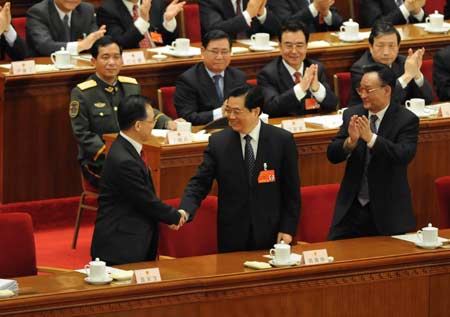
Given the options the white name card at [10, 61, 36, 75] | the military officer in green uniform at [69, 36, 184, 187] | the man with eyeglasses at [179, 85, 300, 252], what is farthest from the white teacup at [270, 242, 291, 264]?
the white name card at [10, 61, 36, 75]

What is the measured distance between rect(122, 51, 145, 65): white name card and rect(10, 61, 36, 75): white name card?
0.60 meters

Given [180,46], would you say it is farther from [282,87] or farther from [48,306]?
[48,306]

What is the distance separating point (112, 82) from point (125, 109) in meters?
1.77

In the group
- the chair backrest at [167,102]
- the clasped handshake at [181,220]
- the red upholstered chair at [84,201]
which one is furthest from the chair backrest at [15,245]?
the chair backrest at [167,102]

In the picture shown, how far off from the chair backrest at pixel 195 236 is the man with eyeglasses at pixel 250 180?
0.12m

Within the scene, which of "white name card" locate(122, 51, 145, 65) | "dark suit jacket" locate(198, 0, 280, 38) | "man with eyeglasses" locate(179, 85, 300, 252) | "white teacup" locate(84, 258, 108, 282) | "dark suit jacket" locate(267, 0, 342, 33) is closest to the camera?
"white teacup" locate(84, 258, 108, 282)

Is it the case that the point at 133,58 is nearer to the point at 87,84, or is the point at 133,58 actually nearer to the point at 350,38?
the point at 87,84

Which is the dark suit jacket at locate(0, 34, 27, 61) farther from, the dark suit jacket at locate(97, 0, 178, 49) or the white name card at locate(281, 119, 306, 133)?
the white name card at locate(281, 119, 306, 133)

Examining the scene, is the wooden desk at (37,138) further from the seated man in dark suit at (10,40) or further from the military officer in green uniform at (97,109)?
the seated man in dark suit at (10,40)

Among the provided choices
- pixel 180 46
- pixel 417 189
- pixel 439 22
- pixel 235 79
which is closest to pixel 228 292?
pixel 417 189

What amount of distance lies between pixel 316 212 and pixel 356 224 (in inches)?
9.5

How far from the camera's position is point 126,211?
552cm

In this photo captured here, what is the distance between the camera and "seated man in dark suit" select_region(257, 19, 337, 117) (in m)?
7.45

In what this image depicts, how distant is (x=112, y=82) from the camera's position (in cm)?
729
